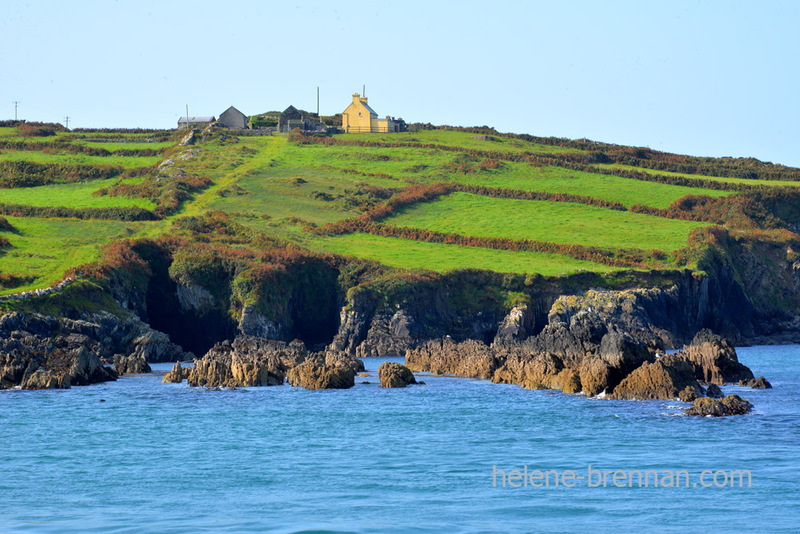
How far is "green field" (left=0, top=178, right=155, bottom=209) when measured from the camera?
115875 millimetres

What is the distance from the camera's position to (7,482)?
97.3 ft

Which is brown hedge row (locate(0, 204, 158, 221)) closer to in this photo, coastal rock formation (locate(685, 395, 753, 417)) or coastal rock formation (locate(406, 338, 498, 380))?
coastal rock formation (locate(406, 338, 498, 380))

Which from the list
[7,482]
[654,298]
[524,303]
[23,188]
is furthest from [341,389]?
[23,188]

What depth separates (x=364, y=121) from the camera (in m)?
168

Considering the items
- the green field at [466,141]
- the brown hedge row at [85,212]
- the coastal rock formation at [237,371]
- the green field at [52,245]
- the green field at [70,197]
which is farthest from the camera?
the green field at [466,141]

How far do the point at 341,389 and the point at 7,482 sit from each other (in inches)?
1091

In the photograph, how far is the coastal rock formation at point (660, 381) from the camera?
4684 cm

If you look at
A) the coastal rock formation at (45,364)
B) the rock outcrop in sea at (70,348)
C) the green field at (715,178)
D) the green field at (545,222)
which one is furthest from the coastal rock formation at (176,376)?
the green field at (715,178)

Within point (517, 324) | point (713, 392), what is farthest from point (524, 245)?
point (713, 392)

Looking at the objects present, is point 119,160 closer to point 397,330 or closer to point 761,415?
point 397,330

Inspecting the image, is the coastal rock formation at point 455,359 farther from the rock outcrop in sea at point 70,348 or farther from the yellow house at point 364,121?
the yellow house at point 364,121

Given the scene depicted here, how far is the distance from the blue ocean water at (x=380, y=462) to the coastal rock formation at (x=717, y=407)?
979 millimetres

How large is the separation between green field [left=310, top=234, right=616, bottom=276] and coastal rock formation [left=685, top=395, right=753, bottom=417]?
171 feet

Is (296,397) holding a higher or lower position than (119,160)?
lower
